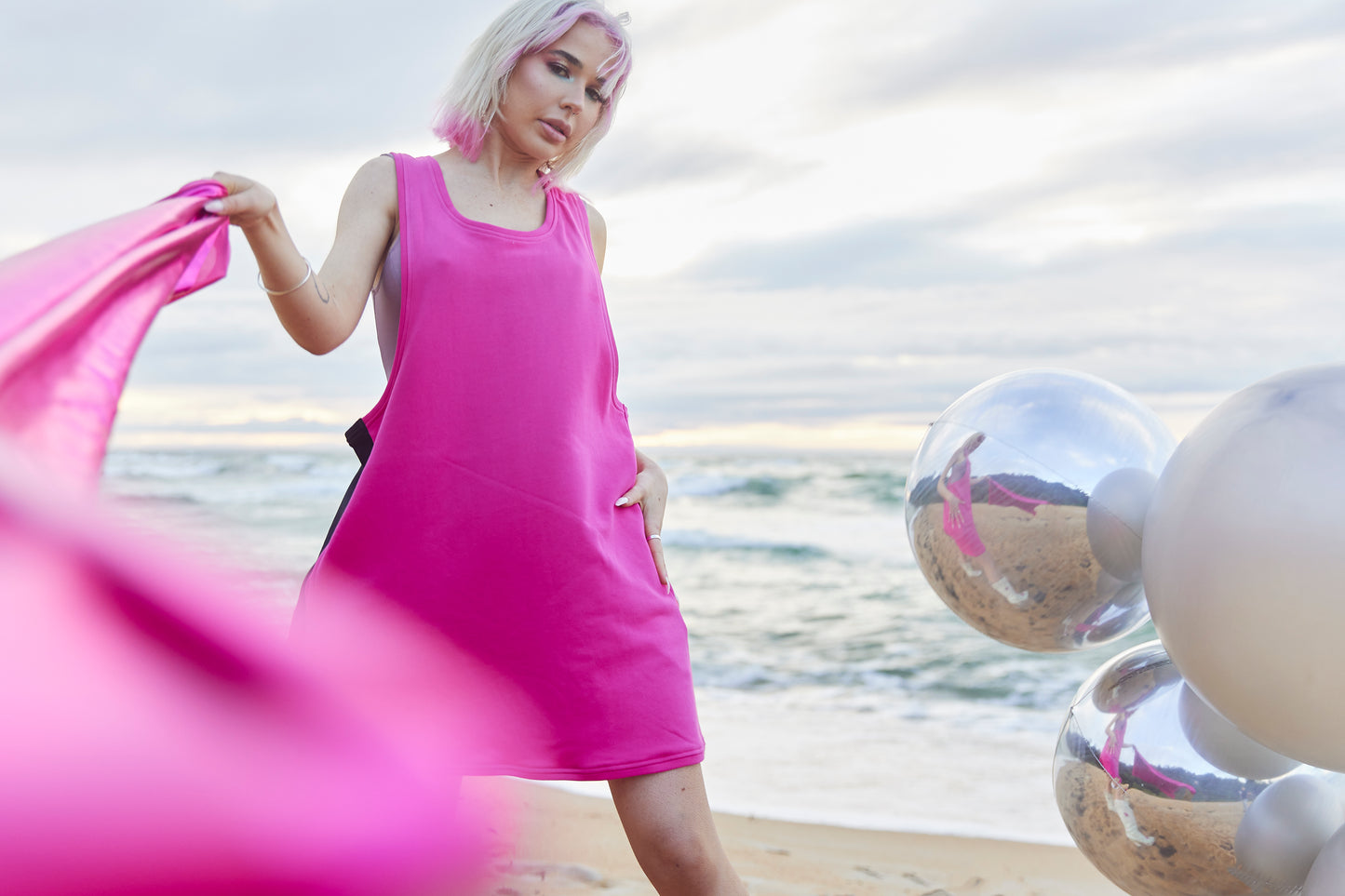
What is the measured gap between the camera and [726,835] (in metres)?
3.67

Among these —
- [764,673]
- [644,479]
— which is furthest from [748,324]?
[644,479]

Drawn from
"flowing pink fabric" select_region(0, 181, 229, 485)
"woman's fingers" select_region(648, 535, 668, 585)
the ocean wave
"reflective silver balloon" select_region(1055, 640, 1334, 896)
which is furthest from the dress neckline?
the ocean wave

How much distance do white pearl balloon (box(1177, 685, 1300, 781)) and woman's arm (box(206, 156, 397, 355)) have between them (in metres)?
1.53

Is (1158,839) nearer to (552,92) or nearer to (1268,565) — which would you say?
(1268,565)

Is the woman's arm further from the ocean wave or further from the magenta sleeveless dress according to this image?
the ocean wave

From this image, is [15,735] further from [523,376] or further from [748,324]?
[748,324]

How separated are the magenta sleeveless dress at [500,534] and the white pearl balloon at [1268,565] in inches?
33.8

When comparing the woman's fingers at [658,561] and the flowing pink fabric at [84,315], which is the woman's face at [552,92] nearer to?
the flowing pink fabric at [84,315]

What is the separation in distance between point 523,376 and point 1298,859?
1.48 m

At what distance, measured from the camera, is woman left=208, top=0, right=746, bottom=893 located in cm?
183

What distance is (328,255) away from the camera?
6.09 feet

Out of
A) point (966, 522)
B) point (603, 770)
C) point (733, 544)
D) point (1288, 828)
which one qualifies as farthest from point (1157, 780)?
point (733, 544)

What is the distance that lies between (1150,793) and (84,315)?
1706mm

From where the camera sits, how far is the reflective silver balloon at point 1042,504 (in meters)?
1.77
